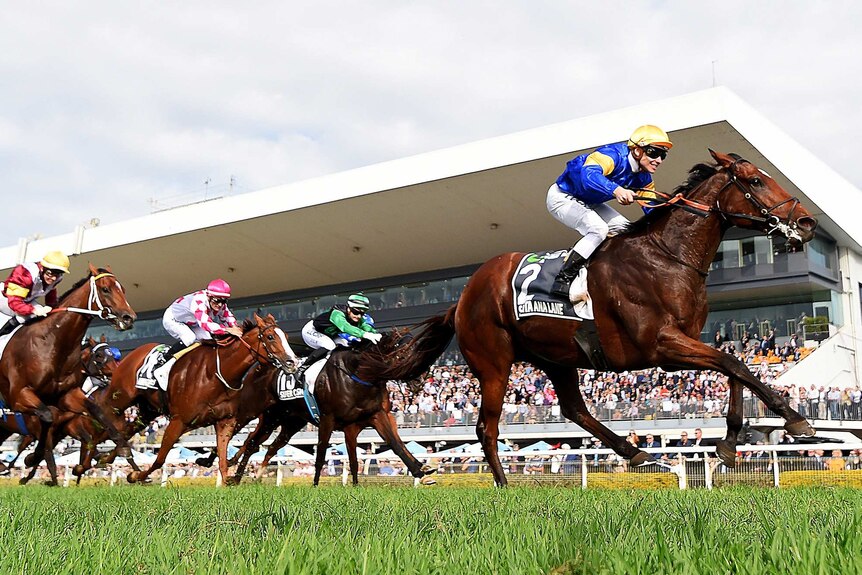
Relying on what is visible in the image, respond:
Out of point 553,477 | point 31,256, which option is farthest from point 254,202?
point 553,477

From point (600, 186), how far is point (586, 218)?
263 millimetres

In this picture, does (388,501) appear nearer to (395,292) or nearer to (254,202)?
(254,202)

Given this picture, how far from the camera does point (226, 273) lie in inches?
1471

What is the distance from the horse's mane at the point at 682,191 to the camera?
579 centimetres

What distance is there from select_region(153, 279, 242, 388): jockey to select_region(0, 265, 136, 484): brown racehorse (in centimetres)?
163

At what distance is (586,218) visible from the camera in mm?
5973

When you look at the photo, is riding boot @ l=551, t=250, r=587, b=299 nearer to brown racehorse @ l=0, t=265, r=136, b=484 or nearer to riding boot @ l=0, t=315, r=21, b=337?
brown racehorse @ l=0, t=265, r=136, b=484

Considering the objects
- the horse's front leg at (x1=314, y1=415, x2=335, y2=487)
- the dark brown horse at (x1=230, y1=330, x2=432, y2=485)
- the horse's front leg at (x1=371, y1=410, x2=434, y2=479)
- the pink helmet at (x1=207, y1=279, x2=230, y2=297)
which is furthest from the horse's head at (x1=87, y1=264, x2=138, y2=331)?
the horse's front leg at (x1=371, y1=410, x2=434, y2=479)

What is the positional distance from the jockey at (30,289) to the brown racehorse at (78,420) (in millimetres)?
934

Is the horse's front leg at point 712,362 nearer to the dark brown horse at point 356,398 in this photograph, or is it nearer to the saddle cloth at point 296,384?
the dark brown horse at point 356,398

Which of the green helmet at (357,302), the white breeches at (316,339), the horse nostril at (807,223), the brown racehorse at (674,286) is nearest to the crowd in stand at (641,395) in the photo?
the white breeches at (316,339)

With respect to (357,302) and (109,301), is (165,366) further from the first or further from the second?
(357,302)

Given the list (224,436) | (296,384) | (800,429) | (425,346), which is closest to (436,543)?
(800,429)

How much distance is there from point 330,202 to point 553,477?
60.5ft
